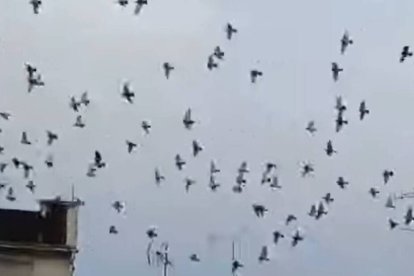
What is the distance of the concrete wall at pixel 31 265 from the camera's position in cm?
1972

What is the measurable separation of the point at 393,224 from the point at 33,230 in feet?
25.9

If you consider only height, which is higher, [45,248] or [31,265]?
[45,248]

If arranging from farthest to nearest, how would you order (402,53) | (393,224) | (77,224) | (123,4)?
1. (77,224)
2. (393,224)
3. (402,53)
4. (123,4)

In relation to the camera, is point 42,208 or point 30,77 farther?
point 42,208

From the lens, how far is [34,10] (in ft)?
37.7

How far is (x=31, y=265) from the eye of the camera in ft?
65.0

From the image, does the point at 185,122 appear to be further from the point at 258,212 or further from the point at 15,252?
the point at 15,252

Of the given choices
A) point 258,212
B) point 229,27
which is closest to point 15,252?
point 258,212

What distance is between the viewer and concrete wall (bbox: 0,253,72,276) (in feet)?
64.7

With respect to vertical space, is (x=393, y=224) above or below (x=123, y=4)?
below

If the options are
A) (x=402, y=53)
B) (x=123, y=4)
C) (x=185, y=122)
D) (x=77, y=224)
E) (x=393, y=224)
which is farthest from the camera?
(x=77, y=224)

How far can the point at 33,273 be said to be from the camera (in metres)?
19.6

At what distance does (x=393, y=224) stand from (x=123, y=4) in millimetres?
4885

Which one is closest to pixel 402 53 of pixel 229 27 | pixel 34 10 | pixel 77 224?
pixel 229 27
